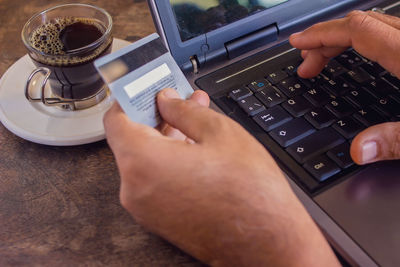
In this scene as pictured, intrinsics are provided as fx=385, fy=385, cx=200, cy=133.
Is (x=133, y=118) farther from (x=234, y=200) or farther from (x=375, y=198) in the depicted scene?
(x=375, y=198)

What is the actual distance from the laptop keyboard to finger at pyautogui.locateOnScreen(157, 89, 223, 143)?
5.9 inches

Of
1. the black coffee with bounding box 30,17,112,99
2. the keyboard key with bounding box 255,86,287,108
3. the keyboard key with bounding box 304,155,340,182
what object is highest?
the keyboard key with bounding box 255,86,287,108

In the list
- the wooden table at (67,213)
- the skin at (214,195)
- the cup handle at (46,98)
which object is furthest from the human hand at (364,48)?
the cup handle at (46,98)

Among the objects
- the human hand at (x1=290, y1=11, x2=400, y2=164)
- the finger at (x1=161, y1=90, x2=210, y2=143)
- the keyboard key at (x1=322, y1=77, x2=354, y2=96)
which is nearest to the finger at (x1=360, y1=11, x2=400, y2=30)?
the human hand at (x1=290, y1=11, x2=400, y2=164)

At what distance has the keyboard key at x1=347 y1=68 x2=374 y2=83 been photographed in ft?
1.91

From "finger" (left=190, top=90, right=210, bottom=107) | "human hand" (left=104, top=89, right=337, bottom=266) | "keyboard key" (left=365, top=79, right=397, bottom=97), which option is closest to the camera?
"human hand" (left=104, top=89, right=337, bottom=266)

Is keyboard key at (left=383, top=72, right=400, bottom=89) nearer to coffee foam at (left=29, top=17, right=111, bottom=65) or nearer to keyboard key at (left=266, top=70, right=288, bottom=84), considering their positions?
keyboard key at (left=266, top=70, right=288, bottom=84)

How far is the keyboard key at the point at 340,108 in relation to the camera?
1.77 ft

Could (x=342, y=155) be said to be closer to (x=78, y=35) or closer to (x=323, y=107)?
(x=323, y=107)

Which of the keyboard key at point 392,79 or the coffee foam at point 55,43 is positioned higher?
the keyboard key at point 392,79

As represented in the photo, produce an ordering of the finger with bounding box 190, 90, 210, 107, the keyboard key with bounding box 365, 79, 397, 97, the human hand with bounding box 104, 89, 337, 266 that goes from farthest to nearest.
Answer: the keyboard key with bounding box 365, 79, 397, 97
the finger with bounding box 190, 90, 210, 107
the human hand with bounding box 104, 89, 337, 266

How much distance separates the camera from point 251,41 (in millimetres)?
624

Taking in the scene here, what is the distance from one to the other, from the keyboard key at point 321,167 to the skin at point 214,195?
0.09 metres

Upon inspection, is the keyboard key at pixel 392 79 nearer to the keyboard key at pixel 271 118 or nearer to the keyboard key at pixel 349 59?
the keyboard key at pixel 349 59
